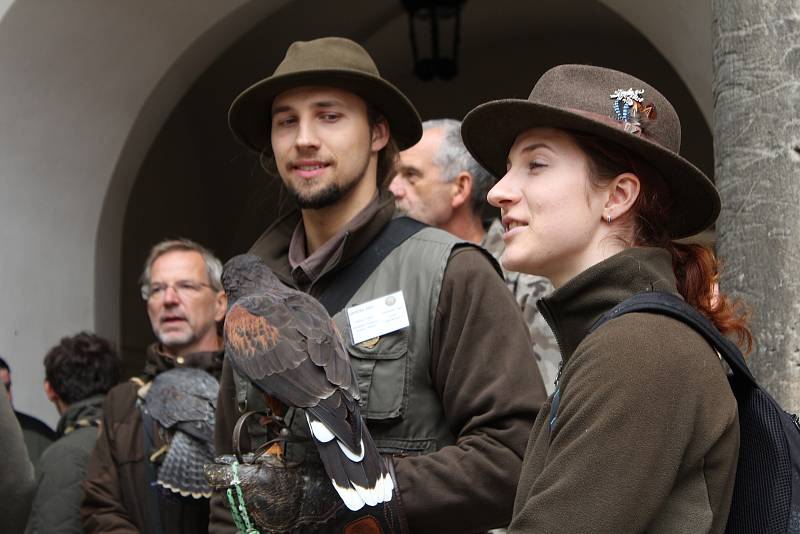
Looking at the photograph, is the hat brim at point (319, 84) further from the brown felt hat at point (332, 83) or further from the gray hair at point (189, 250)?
the gray hair at point (189, 250)

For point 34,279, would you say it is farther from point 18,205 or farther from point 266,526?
point 266,526

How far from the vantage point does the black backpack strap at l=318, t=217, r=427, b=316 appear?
3.42 metres

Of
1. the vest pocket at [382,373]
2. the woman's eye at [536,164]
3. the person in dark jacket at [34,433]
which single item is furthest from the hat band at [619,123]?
the person in dark jacket at [34,433]

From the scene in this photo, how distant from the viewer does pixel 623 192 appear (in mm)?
2525

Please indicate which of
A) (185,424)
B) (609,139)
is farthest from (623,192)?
(185,424)

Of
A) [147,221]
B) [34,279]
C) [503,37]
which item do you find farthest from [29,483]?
[503,37]

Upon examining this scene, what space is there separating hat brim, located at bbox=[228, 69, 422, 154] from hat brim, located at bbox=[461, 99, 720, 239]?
35.0 inches

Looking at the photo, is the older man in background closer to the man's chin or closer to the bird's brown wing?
the man's chin

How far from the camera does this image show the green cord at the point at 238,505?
283 centimetres

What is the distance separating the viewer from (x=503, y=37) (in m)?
10.1

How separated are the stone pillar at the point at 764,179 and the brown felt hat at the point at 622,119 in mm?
605

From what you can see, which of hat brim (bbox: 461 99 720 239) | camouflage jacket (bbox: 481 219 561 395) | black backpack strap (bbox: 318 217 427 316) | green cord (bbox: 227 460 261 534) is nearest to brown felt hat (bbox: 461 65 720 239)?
hat brim (bbox: 461 99 720 239)

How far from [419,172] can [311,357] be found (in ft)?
7.28

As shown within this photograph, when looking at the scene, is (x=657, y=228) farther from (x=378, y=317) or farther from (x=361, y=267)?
(x=361, y=267)
